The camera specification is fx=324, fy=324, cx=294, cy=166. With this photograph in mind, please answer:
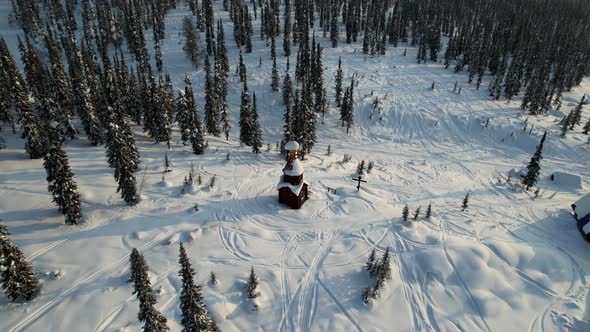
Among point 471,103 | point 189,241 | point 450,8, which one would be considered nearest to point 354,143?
point 471,103

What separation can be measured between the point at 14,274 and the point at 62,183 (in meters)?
8.47

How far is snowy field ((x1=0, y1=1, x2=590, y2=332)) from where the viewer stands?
795 inches

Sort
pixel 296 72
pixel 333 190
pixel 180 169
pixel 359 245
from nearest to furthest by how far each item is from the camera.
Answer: pixel 359 245 < pixel 333 190 < pixel 180 169 < pixel 296 72

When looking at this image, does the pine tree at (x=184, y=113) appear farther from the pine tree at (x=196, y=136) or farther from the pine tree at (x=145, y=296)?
the pine tree at (x=145, y=296)

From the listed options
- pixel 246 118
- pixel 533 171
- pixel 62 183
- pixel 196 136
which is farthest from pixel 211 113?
pixel 533 171

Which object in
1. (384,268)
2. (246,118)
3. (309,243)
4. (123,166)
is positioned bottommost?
(309,243)

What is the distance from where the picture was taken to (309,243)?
2561 centimetres

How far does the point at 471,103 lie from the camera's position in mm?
65812

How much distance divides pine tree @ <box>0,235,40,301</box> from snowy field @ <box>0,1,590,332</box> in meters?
0.82

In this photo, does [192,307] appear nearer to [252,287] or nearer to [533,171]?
[252,287]

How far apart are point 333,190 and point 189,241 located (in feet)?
48.1

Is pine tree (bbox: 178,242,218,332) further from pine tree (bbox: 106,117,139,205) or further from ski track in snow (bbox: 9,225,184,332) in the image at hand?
pine tree (bbox: 106,117,139,205)

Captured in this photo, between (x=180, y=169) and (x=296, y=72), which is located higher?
(x=296, y=72)

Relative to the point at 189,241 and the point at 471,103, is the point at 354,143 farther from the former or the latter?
the point at 189,241
